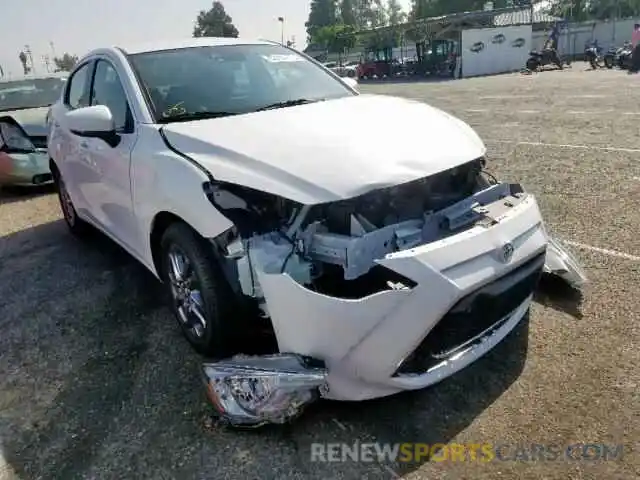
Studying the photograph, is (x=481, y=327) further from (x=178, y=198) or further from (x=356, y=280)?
(x=178, y=198)

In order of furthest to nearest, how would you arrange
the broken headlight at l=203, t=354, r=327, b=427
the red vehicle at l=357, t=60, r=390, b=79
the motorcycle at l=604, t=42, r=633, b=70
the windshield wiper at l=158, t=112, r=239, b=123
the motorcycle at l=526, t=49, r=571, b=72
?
the red vehicle at l=357, t=60, r=390, b=79 → the motorcycle at l=526, t=49, r=571, b=72 → the motorcycle at l=604, t=42, r=633, b=70 → the windshield wiper at l=158, t=112, r=239, b=123 → the broken headlight at l=203, t=354, r=327, b=427

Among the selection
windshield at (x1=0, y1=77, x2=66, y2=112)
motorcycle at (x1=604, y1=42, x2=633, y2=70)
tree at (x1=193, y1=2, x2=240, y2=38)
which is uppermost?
tree at (x1=193, y1=2, x2=240, y2=38)

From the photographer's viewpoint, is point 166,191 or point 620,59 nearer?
point 166,191

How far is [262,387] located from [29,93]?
8704mm

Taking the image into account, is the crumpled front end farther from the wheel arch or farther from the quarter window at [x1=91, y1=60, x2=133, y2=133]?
the quarter window at [x1=91, y1=60, x2=133, y2=133]

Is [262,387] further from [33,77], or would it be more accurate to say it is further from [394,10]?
[394,10]

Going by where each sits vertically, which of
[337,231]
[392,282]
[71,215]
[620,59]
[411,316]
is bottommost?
[620,59]

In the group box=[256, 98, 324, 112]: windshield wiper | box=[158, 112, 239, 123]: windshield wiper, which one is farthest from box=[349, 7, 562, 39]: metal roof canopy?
box=[158, 112, 239, 123]: windshield wiper

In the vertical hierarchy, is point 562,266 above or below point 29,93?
below

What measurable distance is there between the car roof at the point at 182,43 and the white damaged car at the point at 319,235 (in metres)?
0.43

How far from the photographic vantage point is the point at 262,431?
256 cm

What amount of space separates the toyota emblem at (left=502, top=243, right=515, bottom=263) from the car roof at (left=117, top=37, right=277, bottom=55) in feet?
8.74

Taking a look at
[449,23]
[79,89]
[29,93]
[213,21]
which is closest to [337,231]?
[79,89]

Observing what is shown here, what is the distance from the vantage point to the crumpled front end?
7.19 ft
